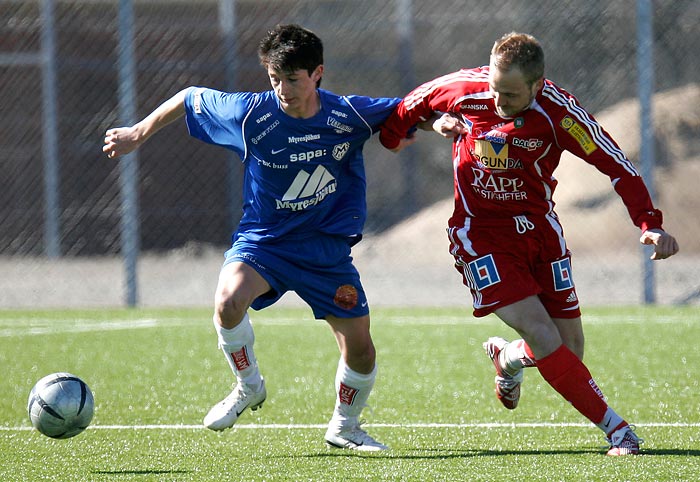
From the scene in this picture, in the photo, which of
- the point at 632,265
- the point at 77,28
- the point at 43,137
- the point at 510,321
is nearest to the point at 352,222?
the point at 510,321

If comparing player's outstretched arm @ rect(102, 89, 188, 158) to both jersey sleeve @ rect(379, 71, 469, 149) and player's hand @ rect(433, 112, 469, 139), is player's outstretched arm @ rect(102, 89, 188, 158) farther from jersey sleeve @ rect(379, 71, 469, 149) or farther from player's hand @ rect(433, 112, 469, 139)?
player's hand @ rect(433, 112, 469, 139)

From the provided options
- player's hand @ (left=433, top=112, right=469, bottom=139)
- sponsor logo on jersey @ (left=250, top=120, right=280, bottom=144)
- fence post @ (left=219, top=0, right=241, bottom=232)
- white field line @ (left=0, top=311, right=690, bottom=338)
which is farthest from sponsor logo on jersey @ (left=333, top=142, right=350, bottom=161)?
fence post @ (left=219, top=0, right=241, bottom=232)

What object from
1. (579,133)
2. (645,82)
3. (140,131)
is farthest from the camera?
(645,82)

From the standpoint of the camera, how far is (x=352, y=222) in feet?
14.8

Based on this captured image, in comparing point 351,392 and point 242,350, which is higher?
point 242,350

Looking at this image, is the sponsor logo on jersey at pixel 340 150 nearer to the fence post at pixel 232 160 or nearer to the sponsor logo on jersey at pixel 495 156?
the sponsor logo on jersey at pixel 495 156

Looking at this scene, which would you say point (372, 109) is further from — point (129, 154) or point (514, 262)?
point (129, 154)

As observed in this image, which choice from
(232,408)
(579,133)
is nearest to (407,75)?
(579,133)

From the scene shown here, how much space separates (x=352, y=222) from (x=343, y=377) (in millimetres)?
636

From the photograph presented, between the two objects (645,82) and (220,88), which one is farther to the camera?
(220,88)

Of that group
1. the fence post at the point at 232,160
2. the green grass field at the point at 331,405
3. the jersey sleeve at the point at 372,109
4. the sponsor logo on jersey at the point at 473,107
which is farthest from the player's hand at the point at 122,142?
the fence post at the point at 232,160

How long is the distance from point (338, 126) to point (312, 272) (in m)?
0.59

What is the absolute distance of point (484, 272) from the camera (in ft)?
14.3

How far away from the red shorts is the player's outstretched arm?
1260 millimetres
